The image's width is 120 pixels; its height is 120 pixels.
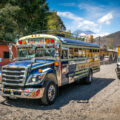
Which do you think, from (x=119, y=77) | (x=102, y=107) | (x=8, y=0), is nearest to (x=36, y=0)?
(x=8, y=0)

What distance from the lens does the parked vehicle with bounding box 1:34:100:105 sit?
18.8 ft

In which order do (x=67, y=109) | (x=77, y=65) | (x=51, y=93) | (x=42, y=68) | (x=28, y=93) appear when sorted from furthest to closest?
1. (x=77, y=65)
2. (x=51, y=93)
3. (x=42, y=68)
4. (x=67, y=109)
5. (x=28, y=93)

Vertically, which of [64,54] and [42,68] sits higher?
[64,54]

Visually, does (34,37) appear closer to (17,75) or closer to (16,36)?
(17,75)

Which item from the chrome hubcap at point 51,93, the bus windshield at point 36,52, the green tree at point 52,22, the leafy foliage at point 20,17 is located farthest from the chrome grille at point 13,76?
the green tree at point 52,22

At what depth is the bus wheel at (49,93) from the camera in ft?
19.5

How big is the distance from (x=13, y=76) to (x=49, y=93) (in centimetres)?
151

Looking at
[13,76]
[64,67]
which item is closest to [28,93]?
[13,76]

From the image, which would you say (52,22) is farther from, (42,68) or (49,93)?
(49,93)

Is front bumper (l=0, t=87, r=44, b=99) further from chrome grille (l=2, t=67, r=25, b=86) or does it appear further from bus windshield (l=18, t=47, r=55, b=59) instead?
bus windshield (l=18, t=47, r=55, b=59)

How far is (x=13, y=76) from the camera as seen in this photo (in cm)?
588

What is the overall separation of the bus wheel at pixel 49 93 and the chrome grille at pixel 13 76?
36.0 inches

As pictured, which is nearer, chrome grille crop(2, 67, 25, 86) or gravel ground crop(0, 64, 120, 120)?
gravel ground crop(0, 64, 120, 120)

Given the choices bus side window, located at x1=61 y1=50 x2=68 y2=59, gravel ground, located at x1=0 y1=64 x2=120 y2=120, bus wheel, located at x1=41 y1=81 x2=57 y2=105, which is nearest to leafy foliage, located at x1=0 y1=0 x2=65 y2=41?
bus side window, located at x1=61 y1=50 x2=68 y2=59
